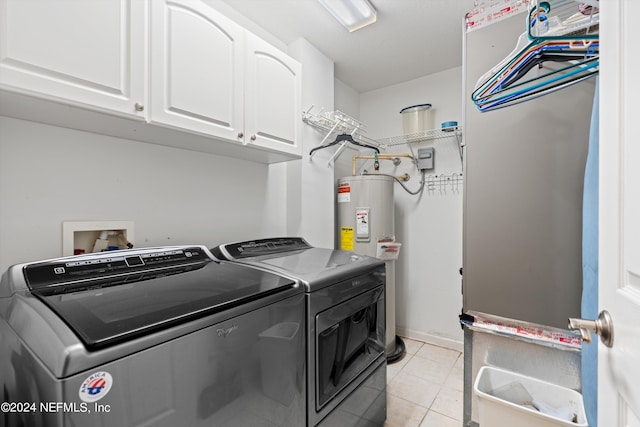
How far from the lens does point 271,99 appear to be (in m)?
1.56

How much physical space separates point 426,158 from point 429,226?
660mm

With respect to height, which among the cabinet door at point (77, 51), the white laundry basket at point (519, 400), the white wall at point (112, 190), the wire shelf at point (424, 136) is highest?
the wire shelf at point (424, 136)

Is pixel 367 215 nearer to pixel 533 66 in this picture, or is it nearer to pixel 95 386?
pixel 533 66

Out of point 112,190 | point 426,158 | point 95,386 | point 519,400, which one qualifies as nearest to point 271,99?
point 112,190

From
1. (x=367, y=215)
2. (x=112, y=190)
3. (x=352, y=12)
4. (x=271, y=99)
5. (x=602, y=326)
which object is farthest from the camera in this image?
(x=367, y=215)

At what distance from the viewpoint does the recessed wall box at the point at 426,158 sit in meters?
2.65

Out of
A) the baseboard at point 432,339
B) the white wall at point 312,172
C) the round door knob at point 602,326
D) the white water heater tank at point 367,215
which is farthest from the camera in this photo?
the baseboard at point 432,339

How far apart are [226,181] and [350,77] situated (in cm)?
180

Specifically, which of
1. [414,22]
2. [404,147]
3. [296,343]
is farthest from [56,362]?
[404,147]

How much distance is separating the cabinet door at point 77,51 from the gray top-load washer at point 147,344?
0.57 metres

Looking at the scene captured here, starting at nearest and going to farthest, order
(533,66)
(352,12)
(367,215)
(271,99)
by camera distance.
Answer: (533,66) → (271,99) → (352,12) → (367,215)

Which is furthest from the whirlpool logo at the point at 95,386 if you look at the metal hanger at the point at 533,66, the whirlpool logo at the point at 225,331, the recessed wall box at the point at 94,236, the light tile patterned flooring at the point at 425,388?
the light tile patterned flooring at the point at 425,388

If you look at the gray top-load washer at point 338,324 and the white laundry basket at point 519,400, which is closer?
the white laundry basket at point 519,400

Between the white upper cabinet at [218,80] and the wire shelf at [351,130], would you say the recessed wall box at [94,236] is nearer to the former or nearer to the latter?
the white upper cabinet at [218,80]
